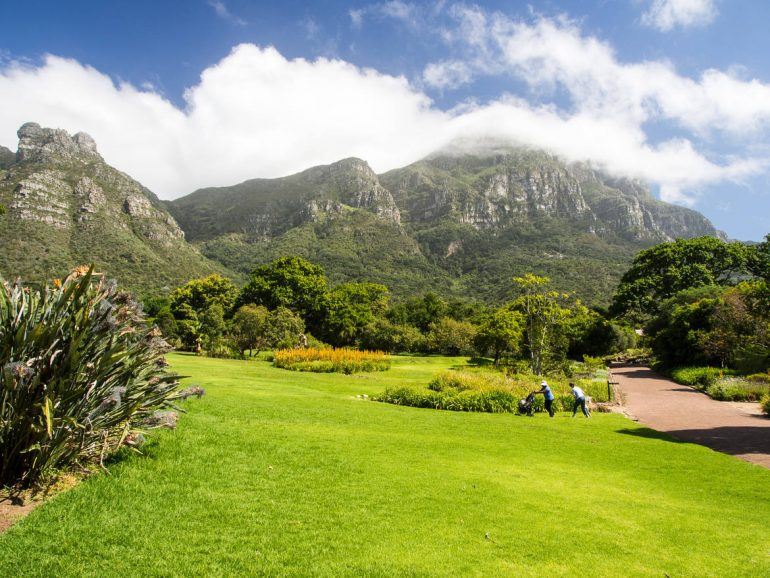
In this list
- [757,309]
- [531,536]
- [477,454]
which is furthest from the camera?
[757,309]

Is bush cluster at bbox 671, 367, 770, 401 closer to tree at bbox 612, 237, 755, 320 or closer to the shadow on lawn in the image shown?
the shadow on lawn

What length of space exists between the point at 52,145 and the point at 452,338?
121 meters

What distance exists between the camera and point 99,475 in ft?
19.8

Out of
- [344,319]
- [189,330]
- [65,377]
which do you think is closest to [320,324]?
[344,319]

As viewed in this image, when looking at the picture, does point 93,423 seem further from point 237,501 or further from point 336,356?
point 336,356

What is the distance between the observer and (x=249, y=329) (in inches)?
1442

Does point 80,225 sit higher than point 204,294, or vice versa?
point 80,225

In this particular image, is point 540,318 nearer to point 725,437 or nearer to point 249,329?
point 725,437

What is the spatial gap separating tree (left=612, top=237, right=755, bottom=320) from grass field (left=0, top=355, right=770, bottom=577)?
5397 cm

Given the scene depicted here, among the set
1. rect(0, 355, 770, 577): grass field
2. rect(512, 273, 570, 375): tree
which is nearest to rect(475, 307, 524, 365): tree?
rect(512, 273, 570, 375): tree

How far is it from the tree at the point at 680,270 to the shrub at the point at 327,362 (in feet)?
141

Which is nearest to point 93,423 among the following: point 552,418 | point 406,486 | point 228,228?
point 406,486

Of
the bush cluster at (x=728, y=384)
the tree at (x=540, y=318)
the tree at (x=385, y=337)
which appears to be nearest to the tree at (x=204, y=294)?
the tree at (x=385, y=337)

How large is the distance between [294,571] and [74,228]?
98782 millimetres
